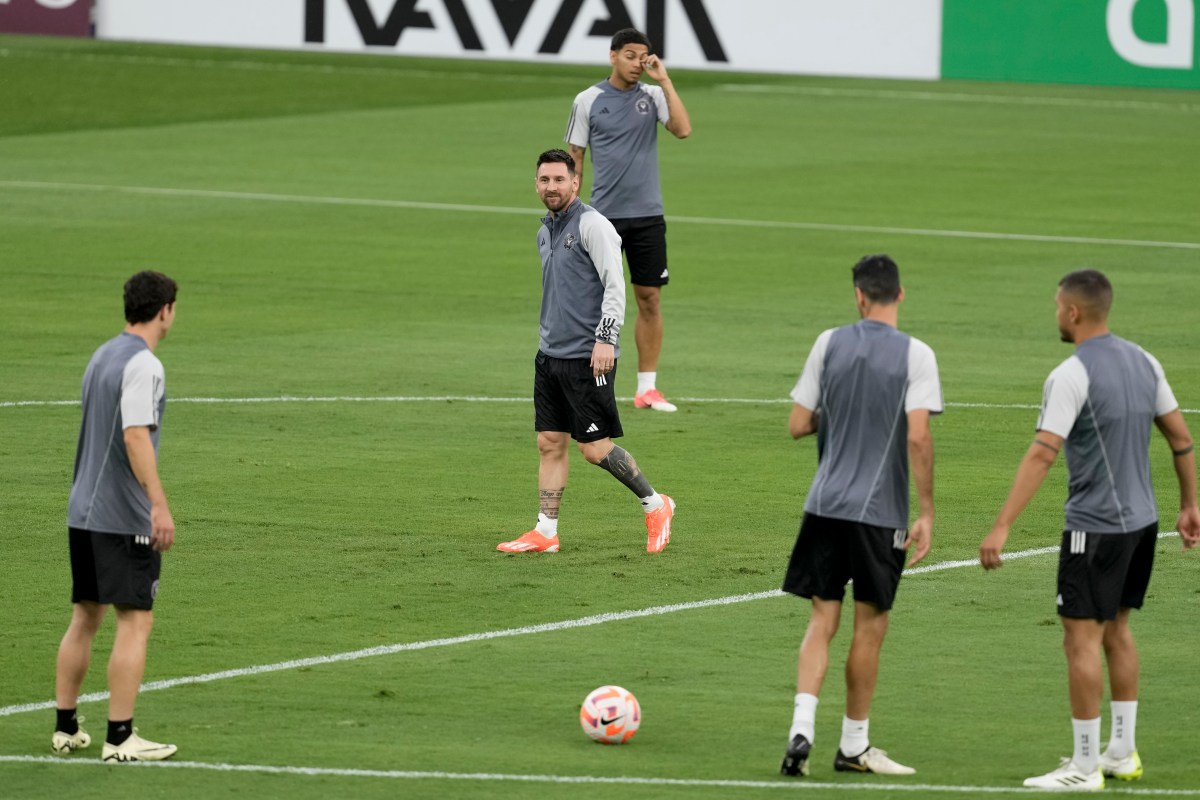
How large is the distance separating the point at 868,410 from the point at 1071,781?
1.64m

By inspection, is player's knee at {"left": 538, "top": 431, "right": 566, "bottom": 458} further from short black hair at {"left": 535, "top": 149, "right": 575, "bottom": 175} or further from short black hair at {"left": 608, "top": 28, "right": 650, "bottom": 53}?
short black hair at {"left": 608, "top": 28, "right": 650, "bottom": 53}

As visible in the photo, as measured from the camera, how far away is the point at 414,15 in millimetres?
47844

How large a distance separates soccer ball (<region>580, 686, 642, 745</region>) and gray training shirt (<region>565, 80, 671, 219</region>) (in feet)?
28.9

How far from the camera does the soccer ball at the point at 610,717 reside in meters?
9.66

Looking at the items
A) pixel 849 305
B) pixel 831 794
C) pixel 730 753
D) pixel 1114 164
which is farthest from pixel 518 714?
pixel 1114 164

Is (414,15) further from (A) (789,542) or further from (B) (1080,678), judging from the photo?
(B) (1080,678)

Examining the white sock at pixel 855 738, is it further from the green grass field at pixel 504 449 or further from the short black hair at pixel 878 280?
the short black hair at pixel 878 280

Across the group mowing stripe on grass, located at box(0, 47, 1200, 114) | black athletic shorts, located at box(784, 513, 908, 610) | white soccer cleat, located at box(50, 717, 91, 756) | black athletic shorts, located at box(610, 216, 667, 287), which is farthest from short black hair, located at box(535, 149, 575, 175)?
mowing stripe on grass, located at box(0, 47, 1200, 114)

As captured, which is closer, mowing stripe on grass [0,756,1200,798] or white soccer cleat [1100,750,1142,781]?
mowing stripe on grass [0,756,1200,798]

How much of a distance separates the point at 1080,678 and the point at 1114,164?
26305mm

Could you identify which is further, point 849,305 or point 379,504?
point 849,305

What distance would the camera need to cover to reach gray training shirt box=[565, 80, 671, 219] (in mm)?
18094

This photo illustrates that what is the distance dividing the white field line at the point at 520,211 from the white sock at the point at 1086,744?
1839cm

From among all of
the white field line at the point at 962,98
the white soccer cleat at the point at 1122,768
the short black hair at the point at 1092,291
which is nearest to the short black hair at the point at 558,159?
the short black hair at the point at 1092,291
